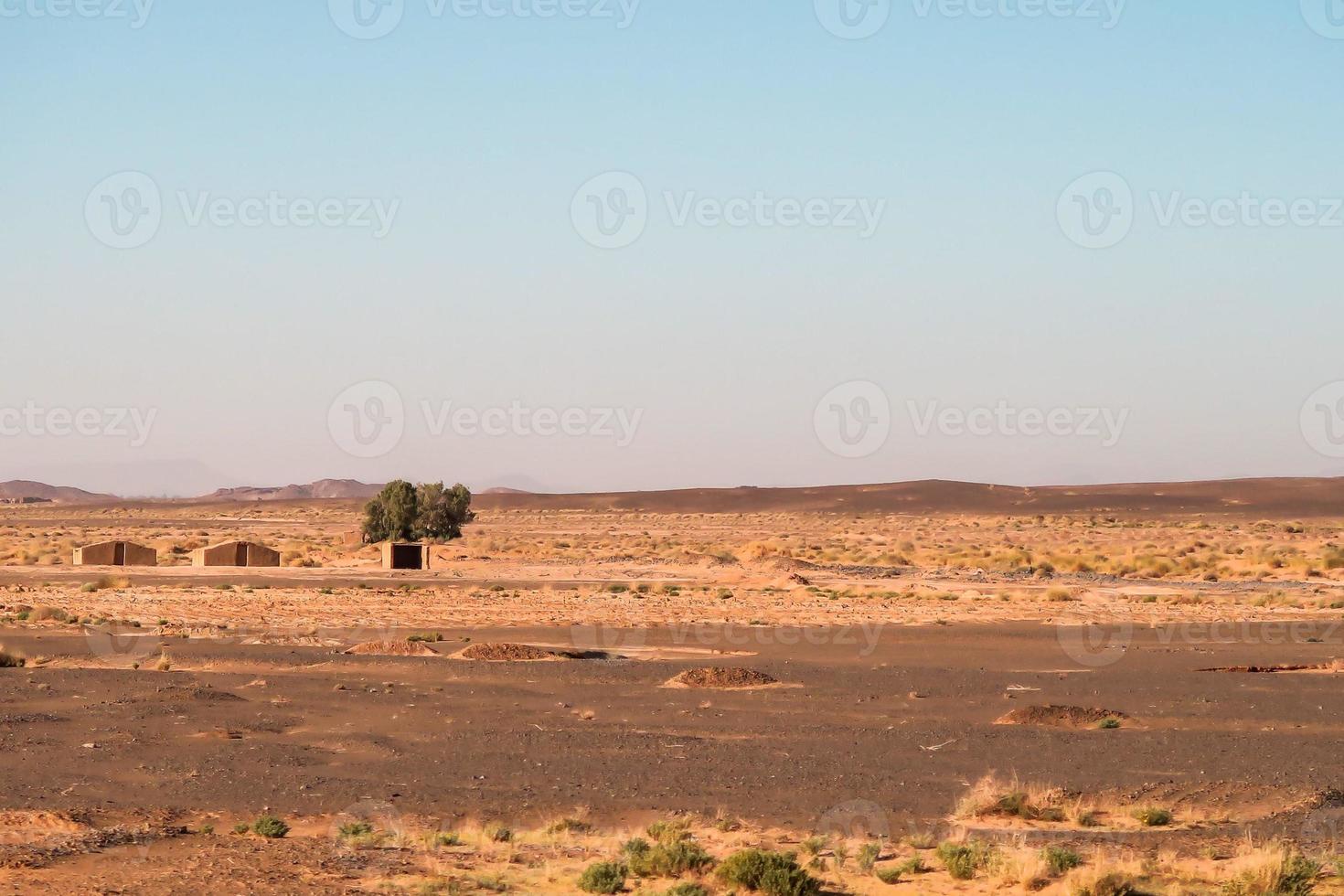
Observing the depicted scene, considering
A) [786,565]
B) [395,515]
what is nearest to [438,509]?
[395,515]

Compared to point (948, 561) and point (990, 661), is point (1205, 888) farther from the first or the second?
point (948, 561)

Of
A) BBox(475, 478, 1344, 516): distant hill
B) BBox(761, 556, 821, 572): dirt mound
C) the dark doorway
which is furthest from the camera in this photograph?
BBox(475, 478, 1344, 516): distant hill

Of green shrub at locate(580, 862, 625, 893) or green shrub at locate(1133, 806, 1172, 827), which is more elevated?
green shrub at locate(580, 862, 625, 893)

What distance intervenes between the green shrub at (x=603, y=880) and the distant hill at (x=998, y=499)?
468 ft

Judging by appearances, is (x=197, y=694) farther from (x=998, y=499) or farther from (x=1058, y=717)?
(x=998, y=499)

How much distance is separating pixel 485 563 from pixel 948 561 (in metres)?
20.9

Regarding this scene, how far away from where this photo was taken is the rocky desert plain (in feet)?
36.5

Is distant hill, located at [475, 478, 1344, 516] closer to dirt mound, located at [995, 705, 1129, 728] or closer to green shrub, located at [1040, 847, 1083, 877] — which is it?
dirt mound, located at [995, 705, 1129, 728]

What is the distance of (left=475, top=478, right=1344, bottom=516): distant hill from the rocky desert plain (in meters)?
106

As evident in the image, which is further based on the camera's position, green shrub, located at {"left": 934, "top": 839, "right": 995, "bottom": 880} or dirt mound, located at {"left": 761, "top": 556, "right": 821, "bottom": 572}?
dirt mound, located at {"left": 761, "top": 556, "right": 821, "bottom": 572}

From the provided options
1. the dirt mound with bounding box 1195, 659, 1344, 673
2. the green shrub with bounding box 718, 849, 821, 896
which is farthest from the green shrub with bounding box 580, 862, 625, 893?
the dirt mound with bounding box 1195, 659, 1344, 673

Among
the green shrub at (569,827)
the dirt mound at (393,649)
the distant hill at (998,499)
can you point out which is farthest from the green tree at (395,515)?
the distant hill at (998,499)

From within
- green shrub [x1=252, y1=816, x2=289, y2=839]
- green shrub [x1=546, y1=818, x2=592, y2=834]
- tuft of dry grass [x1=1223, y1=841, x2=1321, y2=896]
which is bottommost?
green shrub [x1=546, y1=818, x2=592, y2=834]

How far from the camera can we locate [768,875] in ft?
33.3
